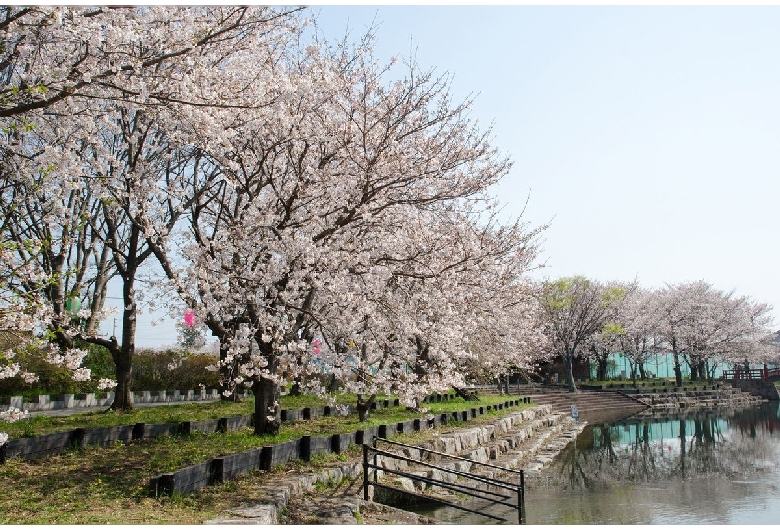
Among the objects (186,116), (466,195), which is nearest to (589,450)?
(466,195)

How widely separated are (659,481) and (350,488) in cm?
1056

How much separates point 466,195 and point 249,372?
583 cm

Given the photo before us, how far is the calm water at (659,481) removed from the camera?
41.1ft

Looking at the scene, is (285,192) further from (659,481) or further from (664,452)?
(664,452)

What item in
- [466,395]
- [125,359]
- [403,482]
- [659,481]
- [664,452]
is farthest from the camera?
[466,395]

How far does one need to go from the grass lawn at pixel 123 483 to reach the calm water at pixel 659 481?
4.33 meters

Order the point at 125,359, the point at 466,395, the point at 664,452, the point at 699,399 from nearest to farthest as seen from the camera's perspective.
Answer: the point at 125,359
the point at 664,452
the point at 466,395
the point at 699,399

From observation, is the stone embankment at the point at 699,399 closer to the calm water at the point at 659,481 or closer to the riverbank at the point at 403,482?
the riverbank at the point at 403,482

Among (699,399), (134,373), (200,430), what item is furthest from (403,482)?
(699,399)

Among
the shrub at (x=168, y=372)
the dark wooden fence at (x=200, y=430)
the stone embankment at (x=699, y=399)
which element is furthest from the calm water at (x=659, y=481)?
the shrub at (x=168, y=372)

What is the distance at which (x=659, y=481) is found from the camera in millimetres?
16969

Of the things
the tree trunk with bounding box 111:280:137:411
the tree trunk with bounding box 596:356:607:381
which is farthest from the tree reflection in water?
the tree trunk with bounding box 596:356:607:381

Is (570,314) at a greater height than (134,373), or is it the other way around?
(570,314)

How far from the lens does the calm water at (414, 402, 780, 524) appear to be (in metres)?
12.5
